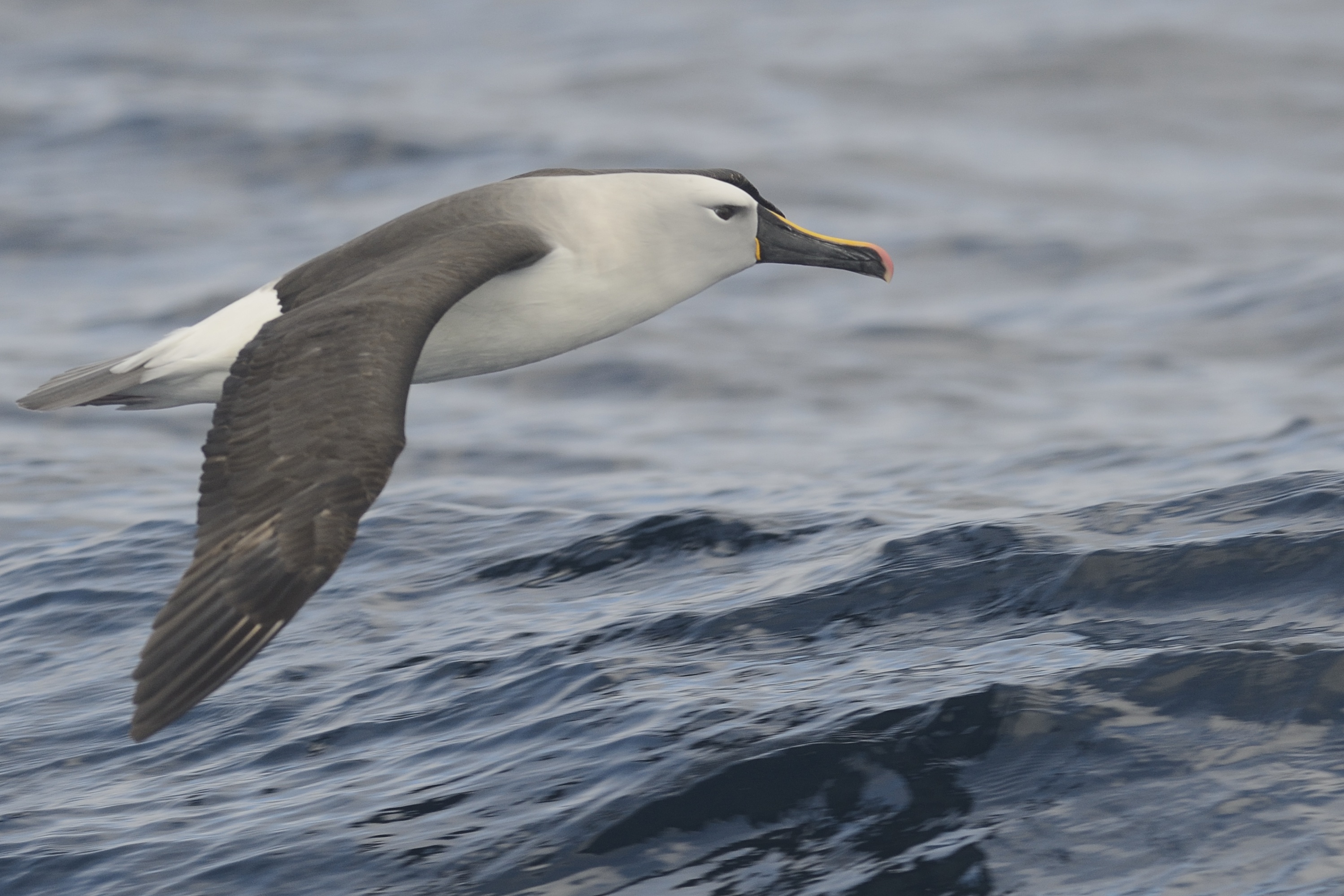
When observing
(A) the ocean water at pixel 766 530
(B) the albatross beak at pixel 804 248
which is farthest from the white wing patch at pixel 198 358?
(B) the albatross beak at pixel 804 248

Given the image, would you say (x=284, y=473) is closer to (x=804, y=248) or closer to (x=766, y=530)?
(x=804, y=248)

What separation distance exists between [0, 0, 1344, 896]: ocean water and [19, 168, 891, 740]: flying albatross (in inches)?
39.3

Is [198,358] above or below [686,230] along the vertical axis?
below

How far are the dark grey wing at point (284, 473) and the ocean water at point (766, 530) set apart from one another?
3.01 feet

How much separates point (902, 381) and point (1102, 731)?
27.5ft

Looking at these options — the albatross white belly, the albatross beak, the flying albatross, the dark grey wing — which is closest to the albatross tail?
the flying albatross

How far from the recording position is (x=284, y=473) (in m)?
6.08

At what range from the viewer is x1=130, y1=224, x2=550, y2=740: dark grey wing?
18.4 ft

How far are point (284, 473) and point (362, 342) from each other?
60 cm

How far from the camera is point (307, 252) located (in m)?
18.6

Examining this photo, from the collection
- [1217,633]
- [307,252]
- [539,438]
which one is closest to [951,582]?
[1217,633]

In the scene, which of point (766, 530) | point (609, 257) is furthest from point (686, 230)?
point (766, 530)

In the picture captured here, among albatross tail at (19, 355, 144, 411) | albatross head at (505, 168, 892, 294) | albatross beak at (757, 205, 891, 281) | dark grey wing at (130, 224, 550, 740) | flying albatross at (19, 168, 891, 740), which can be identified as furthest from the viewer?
albatross beak at (757, 205, 891, 281)

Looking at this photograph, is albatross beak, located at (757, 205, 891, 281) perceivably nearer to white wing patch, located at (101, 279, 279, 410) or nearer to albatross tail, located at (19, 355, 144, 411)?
white wing patch, located at (101, 279, 279, 410)
